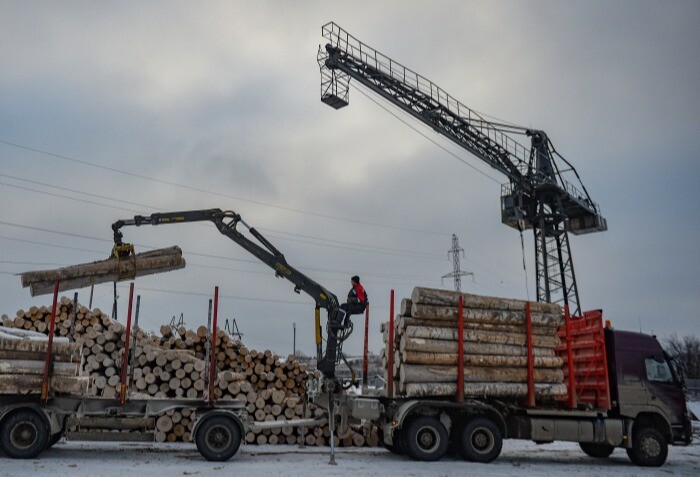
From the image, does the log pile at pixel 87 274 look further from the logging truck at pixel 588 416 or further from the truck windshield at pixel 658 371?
the truck windshield at pixel 658 371

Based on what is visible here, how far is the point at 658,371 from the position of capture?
43.8 feet

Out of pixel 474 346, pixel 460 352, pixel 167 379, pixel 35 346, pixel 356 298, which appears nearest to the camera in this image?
pixel 35 346

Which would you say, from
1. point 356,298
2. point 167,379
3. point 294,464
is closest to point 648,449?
point 356,298

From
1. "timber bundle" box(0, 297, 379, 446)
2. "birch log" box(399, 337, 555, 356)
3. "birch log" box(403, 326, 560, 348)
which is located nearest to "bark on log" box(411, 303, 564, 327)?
"birch log" box(403, 326, 560, 348)

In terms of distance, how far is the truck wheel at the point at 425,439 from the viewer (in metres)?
11.9

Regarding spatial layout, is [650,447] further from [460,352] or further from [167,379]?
[167,379]

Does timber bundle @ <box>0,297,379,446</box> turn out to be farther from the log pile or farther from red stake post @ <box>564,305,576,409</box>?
red stake post @ <box>564,305,576,409</box>

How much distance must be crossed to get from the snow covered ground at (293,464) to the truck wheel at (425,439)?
0.72ft

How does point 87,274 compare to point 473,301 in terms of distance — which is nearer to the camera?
point 473,301

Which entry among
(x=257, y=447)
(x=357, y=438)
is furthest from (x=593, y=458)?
(x=257, y=447)

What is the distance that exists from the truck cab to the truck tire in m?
7.97

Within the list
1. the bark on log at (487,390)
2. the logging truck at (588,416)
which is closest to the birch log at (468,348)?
the bark on log at (487,390)

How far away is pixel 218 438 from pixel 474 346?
216 inches

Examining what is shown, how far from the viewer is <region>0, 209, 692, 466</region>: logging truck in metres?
11.4
